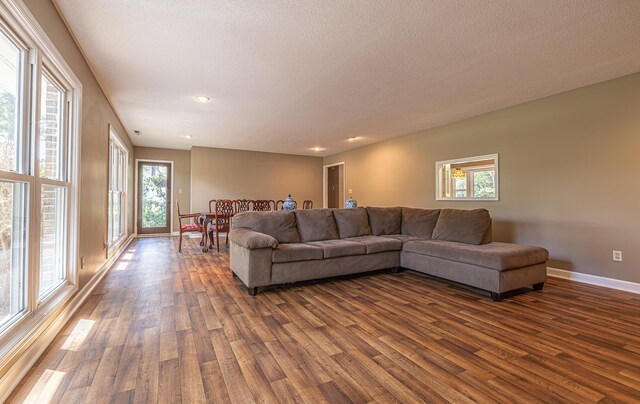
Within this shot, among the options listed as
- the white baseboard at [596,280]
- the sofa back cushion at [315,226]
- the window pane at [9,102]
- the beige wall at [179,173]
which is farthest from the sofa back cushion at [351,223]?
the beige wall at [179,173]

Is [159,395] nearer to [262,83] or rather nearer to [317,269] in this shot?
[317,269]

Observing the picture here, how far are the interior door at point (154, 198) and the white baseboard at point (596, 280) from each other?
8.22 meters

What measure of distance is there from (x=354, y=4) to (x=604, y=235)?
12.2 feet

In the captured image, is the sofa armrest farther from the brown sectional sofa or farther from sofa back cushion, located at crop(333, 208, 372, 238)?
sofa back cushion, located at crop(333, 208, 372, 238)

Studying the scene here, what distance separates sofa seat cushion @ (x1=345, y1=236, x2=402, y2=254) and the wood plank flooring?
638 mm

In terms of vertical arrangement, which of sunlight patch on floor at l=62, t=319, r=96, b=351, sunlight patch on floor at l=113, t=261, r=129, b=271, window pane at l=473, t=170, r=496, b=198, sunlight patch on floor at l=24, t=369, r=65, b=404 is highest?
window pane at l=473, t=170, r=496, b=198

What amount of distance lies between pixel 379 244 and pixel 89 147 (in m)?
3.40

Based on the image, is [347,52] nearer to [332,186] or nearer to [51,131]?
[51,131]

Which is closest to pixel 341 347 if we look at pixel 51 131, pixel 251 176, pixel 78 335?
pixel 78 335

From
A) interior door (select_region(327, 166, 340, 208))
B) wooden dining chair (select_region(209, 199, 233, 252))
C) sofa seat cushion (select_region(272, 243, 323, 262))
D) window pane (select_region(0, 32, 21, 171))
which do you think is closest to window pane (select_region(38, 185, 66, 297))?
window pane (select_region(0, 32, 21, 171))

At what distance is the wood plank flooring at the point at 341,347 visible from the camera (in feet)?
4.89

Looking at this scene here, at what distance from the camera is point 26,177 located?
1756mm

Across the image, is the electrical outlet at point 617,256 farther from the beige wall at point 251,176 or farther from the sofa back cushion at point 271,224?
the beige wall at point 251,176

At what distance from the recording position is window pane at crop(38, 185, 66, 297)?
2171 mm
